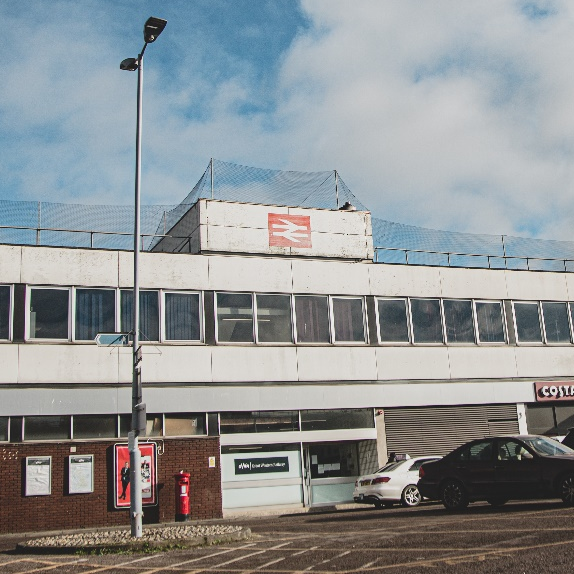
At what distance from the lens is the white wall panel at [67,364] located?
20516mm

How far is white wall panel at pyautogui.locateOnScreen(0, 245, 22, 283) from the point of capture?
823 inches

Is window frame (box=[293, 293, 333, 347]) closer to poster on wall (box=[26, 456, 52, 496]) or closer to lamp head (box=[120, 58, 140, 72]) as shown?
poster on wall (box=[26, 456, 52, 496])

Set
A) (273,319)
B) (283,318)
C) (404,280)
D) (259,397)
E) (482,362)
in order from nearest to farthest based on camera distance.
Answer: (259,397), (273,319), (283,318), (404,280), (482,362)

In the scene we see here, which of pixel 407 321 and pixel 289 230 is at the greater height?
pixel 289 230

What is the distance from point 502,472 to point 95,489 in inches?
415

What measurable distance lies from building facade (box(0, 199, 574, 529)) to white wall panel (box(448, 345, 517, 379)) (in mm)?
47

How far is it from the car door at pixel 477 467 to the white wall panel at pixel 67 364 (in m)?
9.68

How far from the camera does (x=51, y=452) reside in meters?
20.2

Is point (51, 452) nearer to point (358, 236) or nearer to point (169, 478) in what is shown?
point (169, 478)

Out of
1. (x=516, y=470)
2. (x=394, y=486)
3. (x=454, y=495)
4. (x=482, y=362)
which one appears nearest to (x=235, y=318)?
(x=394, y=486)

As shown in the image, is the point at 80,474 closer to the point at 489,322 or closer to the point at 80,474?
the point at 80,474

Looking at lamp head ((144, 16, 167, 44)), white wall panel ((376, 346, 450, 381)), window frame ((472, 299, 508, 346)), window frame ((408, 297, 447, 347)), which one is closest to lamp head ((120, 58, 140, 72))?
lamp head ((144, 16, 167, 44))

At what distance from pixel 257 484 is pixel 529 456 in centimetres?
911

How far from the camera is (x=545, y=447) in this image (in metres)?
15.7
